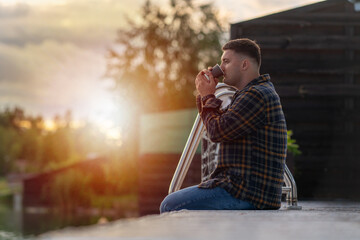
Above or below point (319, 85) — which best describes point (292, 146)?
below

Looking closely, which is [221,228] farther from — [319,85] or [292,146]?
[319,85]

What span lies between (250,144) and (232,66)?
1.35 ft

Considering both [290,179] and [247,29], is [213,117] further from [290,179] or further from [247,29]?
[247,29]

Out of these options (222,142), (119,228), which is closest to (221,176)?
(222,142)

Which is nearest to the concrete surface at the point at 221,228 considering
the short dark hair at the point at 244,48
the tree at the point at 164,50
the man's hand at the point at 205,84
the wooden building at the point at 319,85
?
the man's hand at the point at 205,84

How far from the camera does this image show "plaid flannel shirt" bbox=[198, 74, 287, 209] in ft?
9.61

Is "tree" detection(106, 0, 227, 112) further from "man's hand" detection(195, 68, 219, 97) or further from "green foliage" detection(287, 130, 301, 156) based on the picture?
"man's hand" detection(195, 68, 219, 97)

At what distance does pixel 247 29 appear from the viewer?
7.12 m

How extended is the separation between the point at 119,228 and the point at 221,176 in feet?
3.71

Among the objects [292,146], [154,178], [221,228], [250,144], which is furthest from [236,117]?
[154,178]

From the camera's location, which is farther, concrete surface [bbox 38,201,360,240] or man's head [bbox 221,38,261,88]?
man's head [bbox 221,38,261,88]

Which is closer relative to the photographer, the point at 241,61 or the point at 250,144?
the point at 250,144

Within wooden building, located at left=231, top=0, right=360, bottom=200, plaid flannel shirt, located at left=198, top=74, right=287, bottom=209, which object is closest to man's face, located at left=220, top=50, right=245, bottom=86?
plaid flannel shirt, located at left=198, top=74, right=287, bottom=209

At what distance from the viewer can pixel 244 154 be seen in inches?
116
